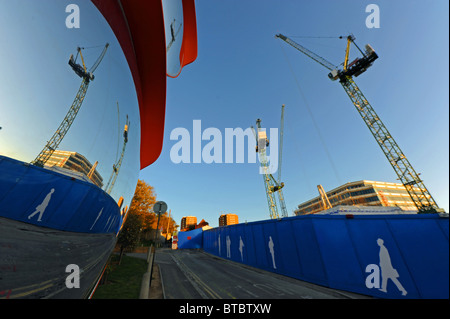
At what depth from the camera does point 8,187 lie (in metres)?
0.66

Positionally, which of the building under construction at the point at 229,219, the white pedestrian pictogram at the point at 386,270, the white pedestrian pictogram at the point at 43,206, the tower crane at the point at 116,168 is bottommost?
the white pedestrian pictogram at the point at 386,270

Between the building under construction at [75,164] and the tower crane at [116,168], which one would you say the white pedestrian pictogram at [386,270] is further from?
the building under construction at [75,164]

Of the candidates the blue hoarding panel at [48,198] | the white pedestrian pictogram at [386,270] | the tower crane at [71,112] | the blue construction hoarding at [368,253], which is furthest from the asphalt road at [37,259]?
the white pedestrian pictogram at [386,270]

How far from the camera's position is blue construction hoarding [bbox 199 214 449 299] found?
22.0 ft

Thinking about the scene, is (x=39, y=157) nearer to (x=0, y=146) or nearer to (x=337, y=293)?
(x=0, y=146)

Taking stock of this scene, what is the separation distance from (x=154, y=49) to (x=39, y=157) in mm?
1743

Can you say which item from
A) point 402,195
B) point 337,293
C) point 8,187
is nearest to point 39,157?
point 8,187

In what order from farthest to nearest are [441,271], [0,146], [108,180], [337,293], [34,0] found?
[337,293]
[441,271]
[108,180]
[34,0]
[0,146]

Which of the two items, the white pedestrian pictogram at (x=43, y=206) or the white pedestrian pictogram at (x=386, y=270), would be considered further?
the white pedestrian pictogram at (x=386, y=270)

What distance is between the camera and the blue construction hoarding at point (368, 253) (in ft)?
22.0

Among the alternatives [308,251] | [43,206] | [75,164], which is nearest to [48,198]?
[43,206]

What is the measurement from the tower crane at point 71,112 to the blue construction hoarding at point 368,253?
1068 centimetres

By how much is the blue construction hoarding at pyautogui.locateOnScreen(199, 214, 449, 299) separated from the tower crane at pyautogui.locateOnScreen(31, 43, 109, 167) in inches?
421

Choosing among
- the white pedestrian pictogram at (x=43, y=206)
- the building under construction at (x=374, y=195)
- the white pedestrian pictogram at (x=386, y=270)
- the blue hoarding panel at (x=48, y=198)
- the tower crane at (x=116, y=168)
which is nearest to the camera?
the blue hoarding panel at (x=48, y=198)
